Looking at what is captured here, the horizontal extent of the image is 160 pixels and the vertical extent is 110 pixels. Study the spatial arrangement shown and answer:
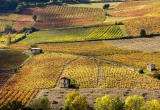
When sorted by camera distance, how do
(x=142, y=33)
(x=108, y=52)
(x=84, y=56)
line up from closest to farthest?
(x=84, y=56)
(x=108, y=52)
(x=142, y=33)

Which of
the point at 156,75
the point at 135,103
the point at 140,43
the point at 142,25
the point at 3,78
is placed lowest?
the point at 3,78

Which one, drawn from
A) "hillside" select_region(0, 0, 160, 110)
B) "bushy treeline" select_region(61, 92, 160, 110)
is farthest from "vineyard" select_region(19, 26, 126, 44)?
"bushy treeline" select_region(61, 92, 160, 110)

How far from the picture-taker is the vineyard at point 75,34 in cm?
15276

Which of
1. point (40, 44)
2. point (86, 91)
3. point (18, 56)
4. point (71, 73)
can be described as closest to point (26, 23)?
point (40, 44)

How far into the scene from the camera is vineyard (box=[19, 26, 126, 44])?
153 metres

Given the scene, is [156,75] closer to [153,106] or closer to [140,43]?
[153,106]

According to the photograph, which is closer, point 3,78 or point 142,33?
point 3,78

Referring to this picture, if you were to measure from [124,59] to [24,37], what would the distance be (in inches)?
2675

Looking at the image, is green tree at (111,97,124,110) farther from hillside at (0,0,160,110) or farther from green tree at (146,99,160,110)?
hillside at (0,0,160,110)

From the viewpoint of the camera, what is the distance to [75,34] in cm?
16188

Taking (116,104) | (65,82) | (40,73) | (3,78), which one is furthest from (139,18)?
(116,104)

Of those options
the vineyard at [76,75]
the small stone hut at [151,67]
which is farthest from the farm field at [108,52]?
the vineyard at [76,75]

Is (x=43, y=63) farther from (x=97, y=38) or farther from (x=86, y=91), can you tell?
(x=97, y=38)

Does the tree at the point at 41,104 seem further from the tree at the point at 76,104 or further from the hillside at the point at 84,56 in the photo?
the hillside at the point at 84,56
